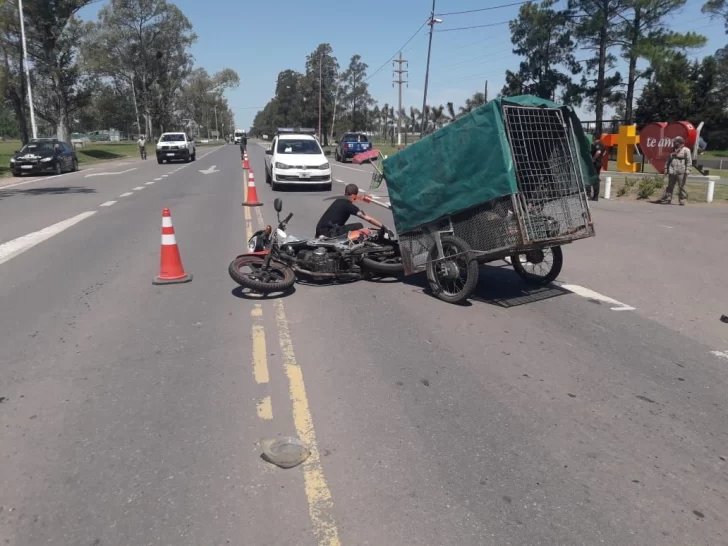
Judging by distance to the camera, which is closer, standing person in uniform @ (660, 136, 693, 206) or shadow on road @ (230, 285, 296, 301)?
shadow on road @ (230, 285, 296, 301)

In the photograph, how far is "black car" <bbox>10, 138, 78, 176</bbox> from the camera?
88.8 ft

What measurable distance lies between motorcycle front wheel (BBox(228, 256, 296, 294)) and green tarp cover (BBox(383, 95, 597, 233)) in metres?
1.49

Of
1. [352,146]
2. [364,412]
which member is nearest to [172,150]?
[352,146]

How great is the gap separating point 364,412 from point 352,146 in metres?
37.5

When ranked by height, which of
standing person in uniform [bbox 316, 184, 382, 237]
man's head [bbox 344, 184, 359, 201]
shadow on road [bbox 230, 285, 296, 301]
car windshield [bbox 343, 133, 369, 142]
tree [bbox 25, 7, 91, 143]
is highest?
tree [bbox 25, 7, 91, 143]

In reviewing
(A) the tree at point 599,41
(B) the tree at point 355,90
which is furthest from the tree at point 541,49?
(B) the tree at point 355,90

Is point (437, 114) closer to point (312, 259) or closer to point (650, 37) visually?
point (650, 37)

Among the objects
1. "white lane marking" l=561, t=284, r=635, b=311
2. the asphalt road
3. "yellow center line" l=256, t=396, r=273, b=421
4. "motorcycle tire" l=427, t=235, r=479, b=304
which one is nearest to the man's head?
the asphalt road

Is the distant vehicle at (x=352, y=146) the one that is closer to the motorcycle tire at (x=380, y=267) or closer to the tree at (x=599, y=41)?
the tree at (x=599, y=41)

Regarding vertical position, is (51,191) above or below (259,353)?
above

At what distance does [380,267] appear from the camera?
25.5 ft

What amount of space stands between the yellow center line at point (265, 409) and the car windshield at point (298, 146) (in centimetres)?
1719

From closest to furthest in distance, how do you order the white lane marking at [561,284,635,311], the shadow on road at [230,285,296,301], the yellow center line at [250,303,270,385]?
1. the yellow center line at [250,303,270,385]
2. the white lane marking at [561,284,635,311]
3. the shadow on road at [230,285,296,301]

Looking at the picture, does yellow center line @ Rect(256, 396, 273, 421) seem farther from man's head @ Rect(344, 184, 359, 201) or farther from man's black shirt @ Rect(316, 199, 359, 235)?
man's head @ Rect(344, 184, 359, 201)
